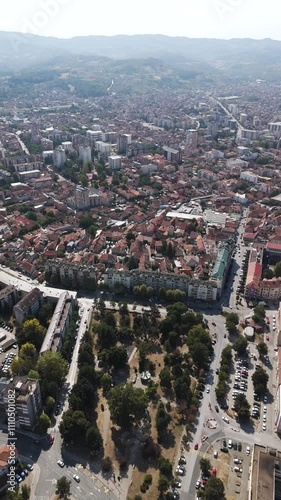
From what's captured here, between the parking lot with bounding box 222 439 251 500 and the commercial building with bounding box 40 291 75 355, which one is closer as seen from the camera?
the parking lot with bounding box 222 439 251 500

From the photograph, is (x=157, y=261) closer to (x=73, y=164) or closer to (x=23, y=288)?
(x=23, y=288)

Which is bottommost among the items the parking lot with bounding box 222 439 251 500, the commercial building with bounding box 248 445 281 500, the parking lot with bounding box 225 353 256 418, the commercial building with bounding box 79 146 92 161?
the parking lot with bounding box 222 439 251 500

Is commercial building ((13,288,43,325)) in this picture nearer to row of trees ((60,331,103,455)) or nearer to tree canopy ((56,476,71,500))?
row of trees ((60,331,103,455))

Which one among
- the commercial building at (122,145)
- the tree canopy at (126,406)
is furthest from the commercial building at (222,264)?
the commercial building at (122,145)

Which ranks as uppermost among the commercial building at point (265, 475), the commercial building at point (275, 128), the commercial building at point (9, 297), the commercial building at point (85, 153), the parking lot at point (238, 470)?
the commercial building at point (275, 128)

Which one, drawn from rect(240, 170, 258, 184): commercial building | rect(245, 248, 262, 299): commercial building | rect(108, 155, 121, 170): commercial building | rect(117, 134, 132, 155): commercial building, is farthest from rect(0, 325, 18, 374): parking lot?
rect(117, 134, 132, 155): commercial building

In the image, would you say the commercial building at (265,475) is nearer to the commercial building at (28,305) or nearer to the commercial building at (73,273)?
the commercial building at (28,305)

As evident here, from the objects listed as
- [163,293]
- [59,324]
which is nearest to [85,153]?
[163,293]
